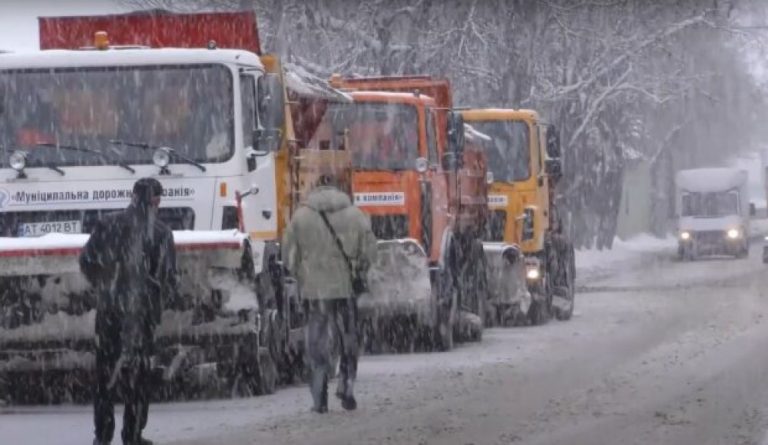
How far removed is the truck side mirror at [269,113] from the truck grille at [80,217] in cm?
88

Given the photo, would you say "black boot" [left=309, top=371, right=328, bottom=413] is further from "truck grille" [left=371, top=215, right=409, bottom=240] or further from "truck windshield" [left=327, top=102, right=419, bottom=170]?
"truck windshield" [left=327, top=102, right=419, bottom=170]

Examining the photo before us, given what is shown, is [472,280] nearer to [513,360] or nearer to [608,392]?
A: [513,360]

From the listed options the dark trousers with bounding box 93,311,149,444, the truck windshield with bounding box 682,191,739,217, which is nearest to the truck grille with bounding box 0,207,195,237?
the dark trousers with bounding box 93,311,149,444

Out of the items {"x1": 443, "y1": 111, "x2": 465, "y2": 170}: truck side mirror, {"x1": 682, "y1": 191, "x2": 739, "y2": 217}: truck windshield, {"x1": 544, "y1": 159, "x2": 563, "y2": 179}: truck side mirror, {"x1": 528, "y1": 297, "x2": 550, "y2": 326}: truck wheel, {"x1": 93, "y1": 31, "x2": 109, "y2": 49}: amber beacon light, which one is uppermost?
{"x1": 93, "y1": 31, "x2": 109, "y2": 49}: amber beacon light

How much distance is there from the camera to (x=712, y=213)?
171ft

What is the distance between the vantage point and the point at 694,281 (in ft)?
121

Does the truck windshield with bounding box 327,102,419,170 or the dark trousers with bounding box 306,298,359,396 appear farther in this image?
the truck windshield with bounding box 327,102,419,170

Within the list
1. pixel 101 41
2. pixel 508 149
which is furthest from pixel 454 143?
pixel 101 41

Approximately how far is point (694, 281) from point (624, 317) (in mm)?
11609

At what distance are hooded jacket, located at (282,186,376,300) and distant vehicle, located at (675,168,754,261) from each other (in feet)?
128

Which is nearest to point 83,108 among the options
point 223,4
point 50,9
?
point 50,9

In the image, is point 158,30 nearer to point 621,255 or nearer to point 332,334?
point 332,334

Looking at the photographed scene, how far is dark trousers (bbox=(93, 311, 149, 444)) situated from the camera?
A: 11219mm

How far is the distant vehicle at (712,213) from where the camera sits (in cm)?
5156
